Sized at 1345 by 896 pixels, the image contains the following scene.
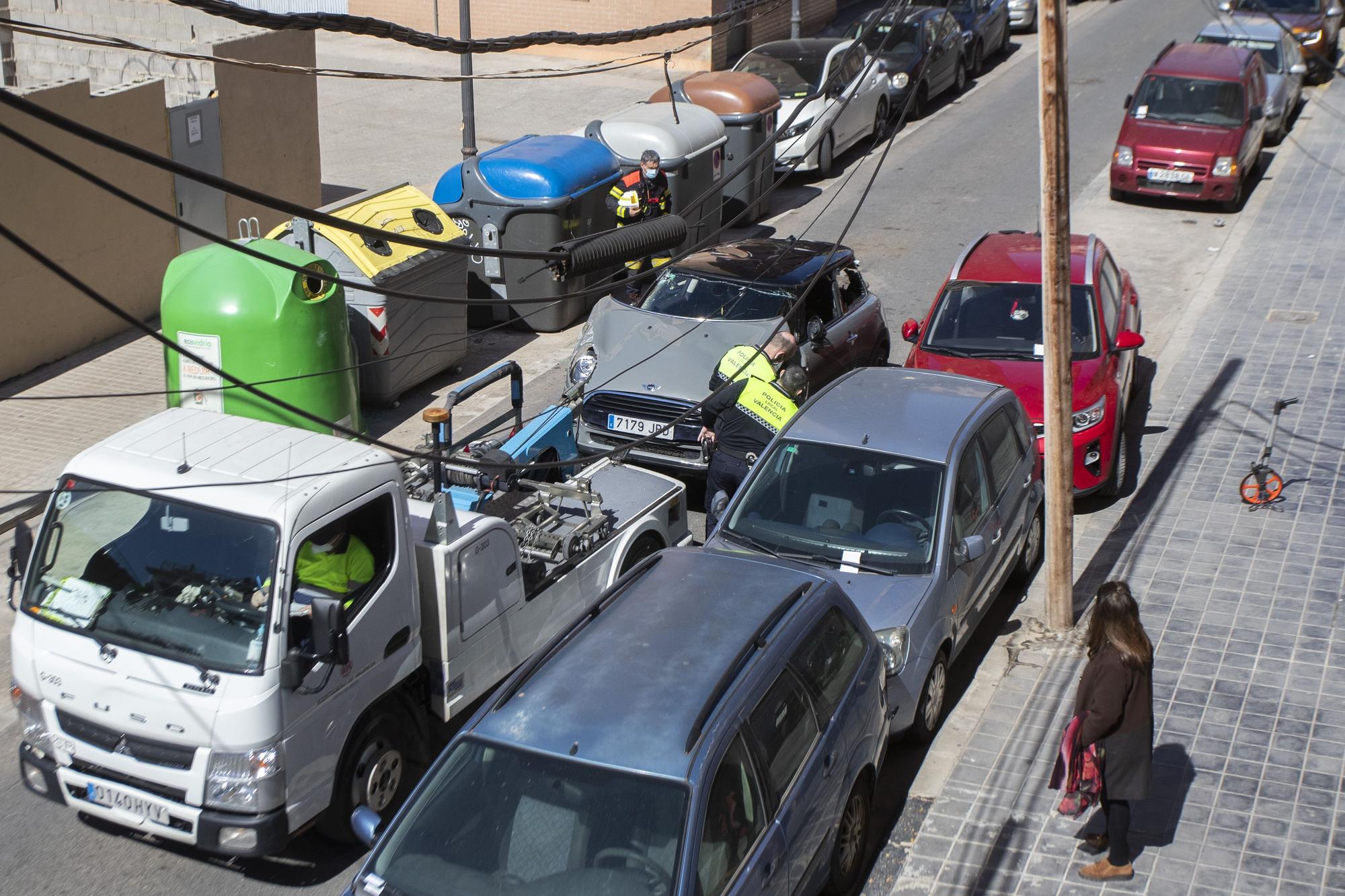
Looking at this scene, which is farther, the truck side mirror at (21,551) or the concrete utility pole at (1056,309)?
the concrete utility pole at (1056,309)

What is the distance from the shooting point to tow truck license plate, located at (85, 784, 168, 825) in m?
6.22

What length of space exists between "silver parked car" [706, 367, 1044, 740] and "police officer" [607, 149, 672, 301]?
621 cm

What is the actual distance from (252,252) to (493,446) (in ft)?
12.3

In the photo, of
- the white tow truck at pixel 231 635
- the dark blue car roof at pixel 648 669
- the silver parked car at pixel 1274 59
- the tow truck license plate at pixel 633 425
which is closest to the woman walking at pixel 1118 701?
the dark blue car roof at pixel 648 669

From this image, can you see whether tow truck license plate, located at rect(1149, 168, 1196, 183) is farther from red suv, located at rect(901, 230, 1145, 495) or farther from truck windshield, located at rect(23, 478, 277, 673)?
truck windshield, located at rect(23, 478, 277, 673)

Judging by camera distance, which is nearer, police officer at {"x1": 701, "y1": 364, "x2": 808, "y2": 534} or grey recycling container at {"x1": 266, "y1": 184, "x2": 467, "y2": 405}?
police officer at {"x1": 701, "y1": 364, "x2": 808, "y2": 534}

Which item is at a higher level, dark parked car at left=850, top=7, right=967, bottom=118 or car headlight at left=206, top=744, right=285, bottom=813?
dark parked car at left=850, top=7, right=967, bottom=118

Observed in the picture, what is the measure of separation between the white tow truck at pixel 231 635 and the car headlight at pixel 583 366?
4.46 meters

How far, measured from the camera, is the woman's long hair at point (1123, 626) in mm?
6211

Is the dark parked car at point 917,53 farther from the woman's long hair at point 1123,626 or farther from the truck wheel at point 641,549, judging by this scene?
the woman's long hair at point 1123,626

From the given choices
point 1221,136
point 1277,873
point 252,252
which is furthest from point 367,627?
point 1221,136

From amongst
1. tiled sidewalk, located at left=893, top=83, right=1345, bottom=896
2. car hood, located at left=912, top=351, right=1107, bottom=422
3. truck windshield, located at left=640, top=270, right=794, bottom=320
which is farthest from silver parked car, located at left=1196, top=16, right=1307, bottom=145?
truck windshield, located at left=640, top=270, right=794, bottom=320

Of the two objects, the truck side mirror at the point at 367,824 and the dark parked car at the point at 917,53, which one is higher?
the dark parked car at the point at 917,53

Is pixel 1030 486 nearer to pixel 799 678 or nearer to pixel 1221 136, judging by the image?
pixel 799 678
